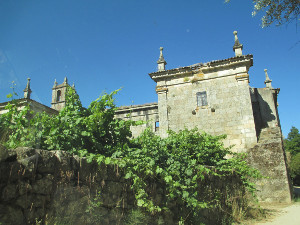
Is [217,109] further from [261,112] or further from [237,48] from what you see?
[237,48]

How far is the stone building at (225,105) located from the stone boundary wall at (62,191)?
7661mm

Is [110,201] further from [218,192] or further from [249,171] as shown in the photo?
[249,171]

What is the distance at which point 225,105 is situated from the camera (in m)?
12.0

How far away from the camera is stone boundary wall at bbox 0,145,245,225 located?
265cm

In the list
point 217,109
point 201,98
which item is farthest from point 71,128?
point 201,98

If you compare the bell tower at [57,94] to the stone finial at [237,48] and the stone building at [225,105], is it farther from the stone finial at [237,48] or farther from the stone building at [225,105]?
the stone finial at [237,48]

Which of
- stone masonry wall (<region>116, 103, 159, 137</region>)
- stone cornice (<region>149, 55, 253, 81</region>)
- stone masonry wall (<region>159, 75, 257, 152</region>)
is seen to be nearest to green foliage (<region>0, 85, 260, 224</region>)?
stone masonry wall (<region>159, 75, 257, 152</region>)

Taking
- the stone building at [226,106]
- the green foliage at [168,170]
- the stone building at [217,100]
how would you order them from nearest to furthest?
1. the green foliage at [168,170]
2. the stone building at [226,106]
3. the stone building at [217,100]

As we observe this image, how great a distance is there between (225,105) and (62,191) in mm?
10237

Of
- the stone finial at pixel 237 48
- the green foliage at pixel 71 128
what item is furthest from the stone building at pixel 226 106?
the green foliage at pixel 71 128

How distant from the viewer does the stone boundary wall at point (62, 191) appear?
2654 mm

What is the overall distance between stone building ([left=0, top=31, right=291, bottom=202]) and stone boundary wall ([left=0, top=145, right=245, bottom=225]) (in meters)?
7.66

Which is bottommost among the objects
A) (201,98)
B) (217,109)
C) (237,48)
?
(217,109)

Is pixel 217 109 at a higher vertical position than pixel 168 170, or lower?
higher
